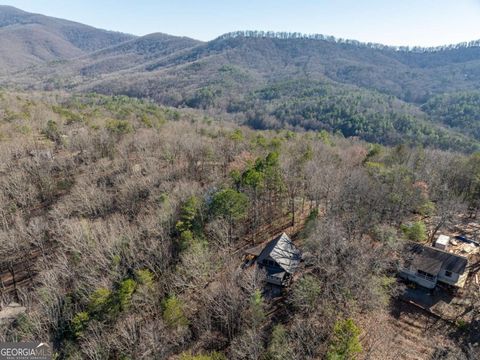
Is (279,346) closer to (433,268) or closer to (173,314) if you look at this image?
(173,314)

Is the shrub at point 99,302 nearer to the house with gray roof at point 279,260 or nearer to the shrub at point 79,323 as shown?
the shrub at point 79,323

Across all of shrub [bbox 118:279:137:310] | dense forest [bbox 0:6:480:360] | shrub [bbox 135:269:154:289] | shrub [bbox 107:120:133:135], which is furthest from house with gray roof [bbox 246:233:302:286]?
shrub [bbox 107:120:133:135]

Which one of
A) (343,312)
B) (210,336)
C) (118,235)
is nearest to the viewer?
(343,312)

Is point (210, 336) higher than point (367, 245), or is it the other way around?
point (367, 245)

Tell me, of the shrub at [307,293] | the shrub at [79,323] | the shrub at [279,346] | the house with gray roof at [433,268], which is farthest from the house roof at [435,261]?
the shrub at [79,323]

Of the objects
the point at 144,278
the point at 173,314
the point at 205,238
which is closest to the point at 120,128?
the point at 205,238

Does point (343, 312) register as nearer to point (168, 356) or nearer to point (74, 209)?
point (168, 356)

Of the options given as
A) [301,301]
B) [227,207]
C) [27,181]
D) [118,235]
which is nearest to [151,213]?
[118,235]
